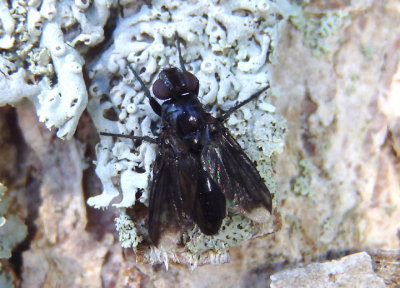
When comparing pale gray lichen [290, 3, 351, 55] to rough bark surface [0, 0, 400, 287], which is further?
pale gray lichen [290, 3, 351, 55]

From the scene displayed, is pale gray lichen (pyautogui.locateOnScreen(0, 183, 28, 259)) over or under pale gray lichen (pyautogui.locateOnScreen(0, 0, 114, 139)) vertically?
under

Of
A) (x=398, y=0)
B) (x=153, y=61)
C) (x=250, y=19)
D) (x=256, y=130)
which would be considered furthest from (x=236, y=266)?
(x=398, y=0)

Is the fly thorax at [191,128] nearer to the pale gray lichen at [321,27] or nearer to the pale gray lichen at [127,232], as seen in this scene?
the pale gray lichen at [127,232]

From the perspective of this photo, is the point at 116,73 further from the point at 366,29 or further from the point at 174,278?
the point at 366,29

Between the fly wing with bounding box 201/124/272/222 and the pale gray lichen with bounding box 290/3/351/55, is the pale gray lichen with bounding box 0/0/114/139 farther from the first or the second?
the pale gray lichen with bounding box 290/3/351/55

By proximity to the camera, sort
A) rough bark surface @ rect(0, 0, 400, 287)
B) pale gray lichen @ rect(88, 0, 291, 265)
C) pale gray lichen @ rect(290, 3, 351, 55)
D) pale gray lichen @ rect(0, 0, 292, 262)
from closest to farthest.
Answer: pale gray lichen @ rect(0, 0, 292, 262) → pale gray lichen @ rect(88, 0, 291, 265) → rough bark surface @ rect(0, 0, 400, 287) → pale gray lichen @ rect(290, 3, 351, 55)

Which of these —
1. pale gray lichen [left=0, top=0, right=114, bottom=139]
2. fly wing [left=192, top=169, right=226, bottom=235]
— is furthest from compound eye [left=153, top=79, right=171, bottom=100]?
fly wing [left=192, top=169, right=226, bottom=235]

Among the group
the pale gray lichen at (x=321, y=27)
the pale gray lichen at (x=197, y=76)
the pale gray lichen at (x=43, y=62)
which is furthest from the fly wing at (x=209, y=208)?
the pale gray lichen at (x=321, y=27)

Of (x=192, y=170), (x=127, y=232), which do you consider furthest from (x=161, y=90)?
(x=127, y=232)
